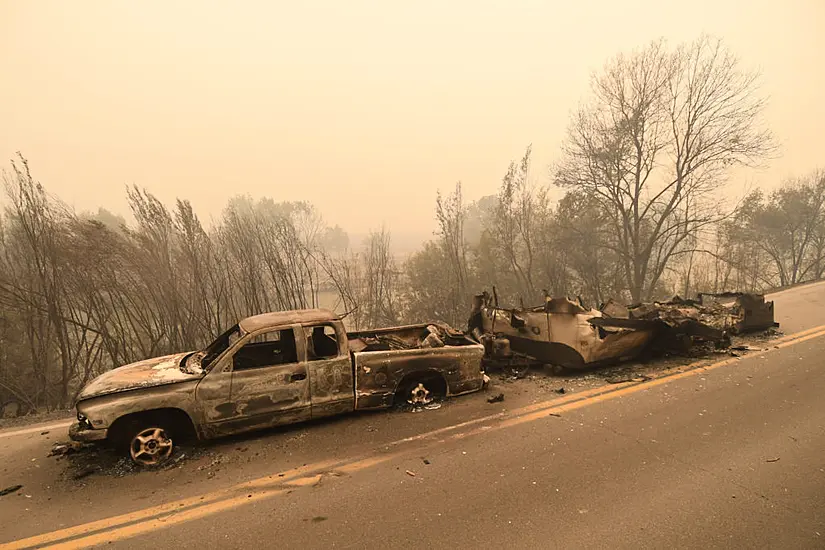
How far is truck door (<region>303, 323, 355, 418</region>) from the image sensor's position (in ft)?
15.0

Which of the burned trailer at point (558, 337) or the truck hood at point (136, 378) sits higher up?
the truck hood at point (136, 378)

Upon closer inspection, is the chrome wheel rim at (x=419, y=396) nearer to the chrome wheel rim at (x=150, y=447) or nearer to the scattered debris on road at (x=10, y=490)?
the chrome wheel rim at (x=150, y=447)

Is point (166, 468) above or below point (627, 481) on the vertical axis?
above

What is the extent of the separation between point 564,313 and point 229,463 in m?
5.08

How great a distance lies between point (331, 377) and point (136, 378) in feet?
6.84

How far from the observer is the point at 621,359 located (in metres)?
6.59

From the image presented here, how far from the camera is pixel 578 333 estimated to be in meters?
6.07

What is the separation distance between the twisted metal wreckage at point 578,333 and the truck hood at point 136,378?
15.1ft

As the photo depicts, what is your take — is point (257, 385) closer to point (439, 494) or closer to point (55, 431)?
point (439, 494)

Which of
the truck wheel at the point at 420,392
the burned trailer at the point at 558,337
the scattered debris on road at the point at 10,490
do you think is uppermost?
the burned trailer at the point at 558,337

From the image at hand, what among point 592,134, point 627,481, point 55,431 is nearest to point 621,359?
point 627,481

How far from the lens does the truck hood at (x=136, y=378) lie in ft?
12.6

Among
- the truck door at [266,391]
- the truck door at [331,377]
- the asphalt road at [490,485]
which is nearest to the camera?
the asphalt road at [490,485]

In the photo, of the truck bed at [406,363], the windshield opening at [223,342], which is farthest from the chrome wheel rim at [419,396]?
the windshield opening at [223,342]
